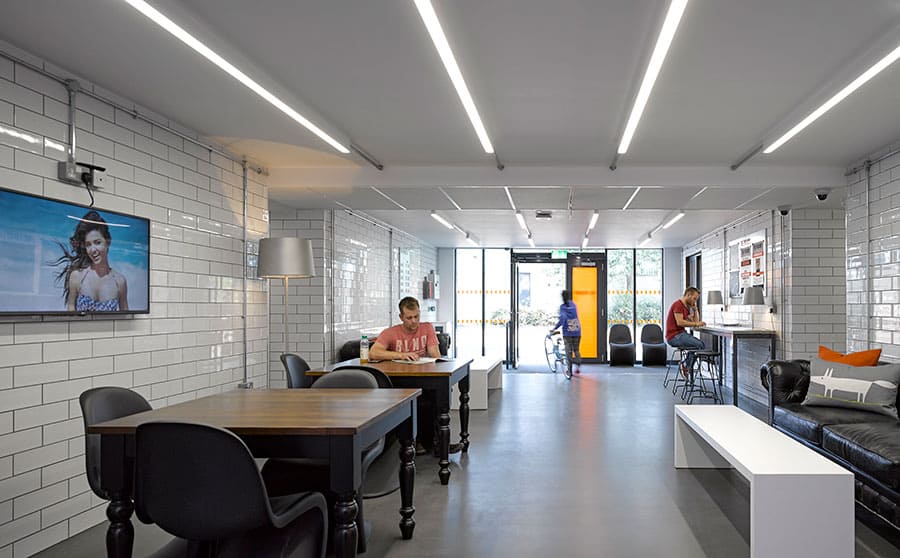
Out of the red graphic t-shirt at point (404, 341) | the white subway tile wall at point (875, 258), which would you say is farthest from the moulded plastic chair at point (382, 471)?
the white subway tile wall at point (875, 258)

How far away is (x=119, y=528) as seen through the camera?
8.21 ft

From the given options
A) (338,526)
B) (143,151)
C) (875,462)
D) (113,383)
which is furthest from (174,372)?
(875,462)

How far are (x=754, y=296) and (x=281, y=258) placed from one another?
21.9 ft

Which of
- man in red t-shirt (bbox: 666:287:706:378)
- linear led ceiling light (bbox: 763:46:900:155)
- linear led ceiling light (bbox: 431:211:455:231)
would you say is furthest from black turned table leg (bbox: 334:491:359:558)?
man in red t-shirt (bbox: 666:287:706:378)

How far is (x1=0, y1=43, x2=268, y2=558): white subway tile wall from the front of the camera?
3582mm

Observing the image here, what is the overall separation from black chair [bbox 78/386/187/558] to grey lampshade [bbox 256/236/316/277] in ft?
9.97

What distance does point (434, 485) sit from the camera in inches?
185

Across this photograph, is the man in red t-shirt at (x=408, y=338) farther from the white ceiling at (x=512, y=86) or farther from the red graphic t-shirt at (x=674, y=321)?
the red graphic t-shirt at (x=674, y=321)

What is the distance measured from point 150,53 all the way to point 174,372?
248 centimetres

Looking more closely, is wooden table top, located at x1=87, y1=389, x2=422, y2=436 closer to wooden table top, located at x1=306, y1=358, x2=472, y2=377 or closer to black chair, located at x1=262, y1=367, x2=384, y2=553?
black chair, located at x1=262, y1=367, x2=384, y2=553

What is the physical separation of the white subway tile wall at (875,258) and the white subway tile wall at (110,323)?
5902 mm

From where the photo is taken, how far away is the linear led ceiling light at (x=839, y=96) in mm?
3684

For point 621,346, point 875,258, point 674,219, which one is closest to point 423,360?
point 875,258

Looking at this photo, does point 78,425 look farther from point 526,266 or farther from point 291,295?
point 526,266
